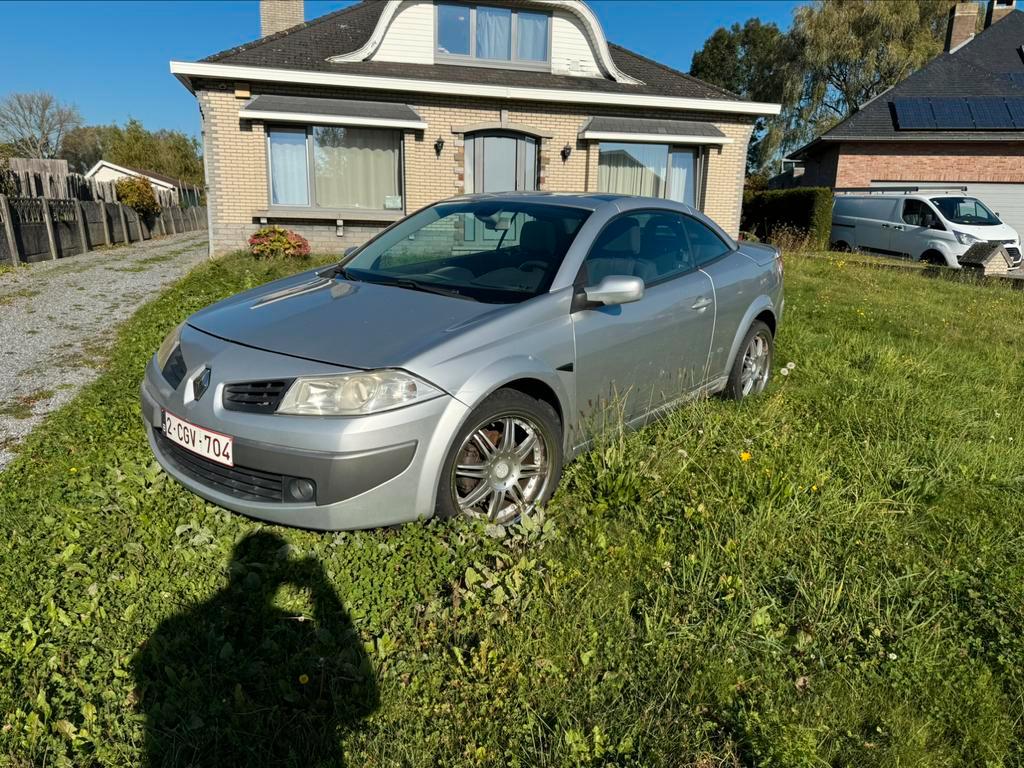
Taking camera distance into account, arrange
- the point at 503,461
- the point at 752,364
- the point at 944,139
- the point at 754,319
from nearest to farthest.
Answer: the point at 503,461, the point at 754,319, the point at 752,364, the point at 944,139

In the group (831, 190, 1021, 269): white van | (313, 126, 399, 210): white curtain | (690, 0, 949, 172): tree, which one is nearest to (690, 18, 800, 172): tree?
(690, 0, 949, 172): tree

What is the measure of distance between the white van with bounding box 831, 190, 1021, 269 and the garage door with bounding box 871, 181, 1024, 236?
6.50 meters

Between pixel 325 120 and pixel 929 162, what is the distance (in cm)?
1916

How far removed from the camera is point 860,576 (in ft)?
9.42

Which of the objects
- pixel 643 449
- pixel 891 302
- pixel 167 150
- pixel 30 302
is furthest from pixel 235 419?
pixel 167 150

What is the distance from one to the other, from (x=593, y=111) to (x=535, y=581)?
13.1 m

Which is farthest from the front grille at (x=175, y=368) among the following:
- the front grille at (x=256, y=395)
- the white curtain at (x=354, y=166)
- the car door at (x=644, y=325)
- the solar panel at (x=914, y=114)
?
the solar panel at (x=914, y=114)

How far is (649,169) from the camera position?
49.4 ft

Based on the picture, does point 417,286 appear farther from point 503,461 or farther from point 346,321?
point 503,461

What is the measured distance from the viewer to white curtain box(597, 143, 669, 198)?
14.7 m

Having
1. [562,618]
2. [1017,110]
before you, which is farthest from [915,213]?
[562,618]

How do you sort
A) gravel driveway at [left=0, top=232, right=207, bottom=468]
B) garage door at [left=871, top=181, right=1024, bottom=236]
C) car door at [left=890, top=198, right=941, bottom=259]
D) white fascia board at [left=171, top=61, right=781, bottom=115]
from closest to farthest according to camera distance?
gravel driveway at [left=0, top=232, right=207, bottom=468]
white fascia board at [left=171, top=61, right=781, bottom=115]
car door at [left=890, top=198, right=941, bottom=259]
garage door at [left=871, top=181, right=1024, bottom=236]

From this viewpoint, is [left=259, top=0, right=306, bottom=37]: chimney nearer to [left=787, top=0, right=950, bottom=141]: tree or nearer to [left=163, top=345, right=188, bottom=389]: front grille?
[left=163, top=345, right=188, bottom=389]: front grille

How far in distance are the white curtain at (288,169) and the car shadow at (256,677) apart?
38.2ft
